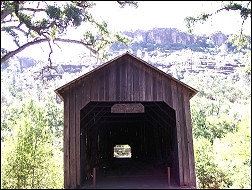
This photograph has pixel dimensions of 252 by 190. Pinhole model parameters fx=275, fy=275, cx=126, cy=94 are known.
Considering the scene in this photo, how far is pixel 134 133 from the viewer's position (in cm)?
2133

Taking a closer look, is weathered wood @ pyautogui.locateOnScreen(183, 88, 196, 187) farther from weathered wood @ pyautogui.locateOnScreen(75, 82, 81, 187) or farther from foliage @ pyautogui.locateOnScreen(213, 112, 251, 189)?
foliage @ pyautogui.locateOnScreen(213, 112, 251, 189)

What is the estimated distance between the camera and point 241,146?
22.4 m

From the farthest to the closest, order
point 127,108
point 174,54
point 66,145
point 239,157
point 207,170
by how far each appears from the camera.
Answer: point 174,54 → point 239,157 → point 207,170 → point 127,108 → point 66,145

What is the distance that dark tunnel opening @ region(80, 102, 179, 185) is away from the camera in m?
10.4

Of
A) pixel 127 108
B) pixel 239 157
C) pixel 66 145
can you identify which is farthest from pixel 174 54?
pixel 66 145

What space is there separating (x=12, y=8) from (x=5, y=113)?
142 feet

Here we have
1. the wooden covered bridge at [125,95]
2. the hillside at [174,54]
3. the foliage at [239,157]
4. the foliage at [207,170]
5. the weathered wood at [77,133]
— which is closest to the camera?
the weathered wood at [77,133]

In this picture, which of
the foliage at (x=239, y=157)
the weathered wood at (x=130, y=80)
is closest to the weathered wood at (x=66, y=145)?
the weathered wood at (x=130, y=80)

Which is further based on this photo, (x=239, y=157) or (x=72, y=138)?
(x=239, y=157)

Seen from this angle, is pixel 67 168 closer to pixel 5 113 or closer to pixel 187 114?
pixel 187 114

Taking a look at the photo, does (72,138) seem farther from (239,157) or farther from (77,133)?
(239,157)

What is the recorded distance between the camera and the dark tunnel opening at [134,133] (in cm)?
1038

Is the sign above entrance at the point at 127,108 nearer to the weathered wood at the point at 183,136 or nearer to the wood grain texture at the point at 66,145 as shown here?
the weathered wood at the point at 183,136

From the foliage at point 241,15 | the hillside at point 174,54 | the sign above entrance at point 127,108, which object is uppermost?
the hillside at point 174,54
